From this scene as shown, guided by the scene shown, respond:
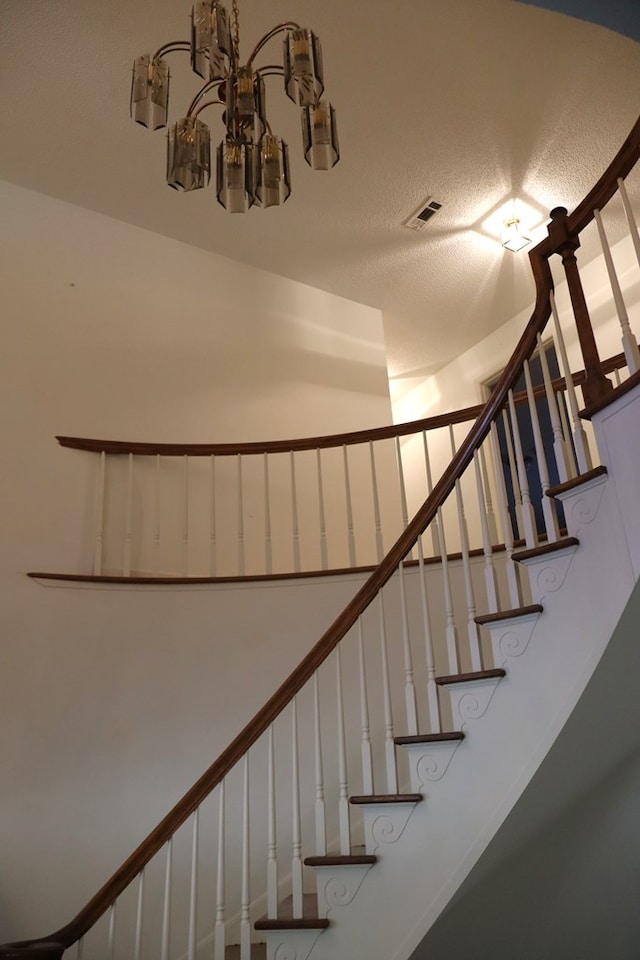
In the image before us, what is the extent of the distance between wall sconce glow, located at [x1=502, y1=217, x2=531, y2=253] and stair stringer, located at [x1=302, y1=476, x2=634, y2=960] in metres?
3.67

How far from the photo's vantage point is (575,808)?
2650mm

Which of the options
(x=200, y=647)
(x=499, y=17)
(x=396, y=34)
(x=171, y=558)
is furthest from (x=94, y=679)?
(x=499, y=17)

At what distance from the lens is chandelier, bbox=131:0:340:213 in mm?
2471

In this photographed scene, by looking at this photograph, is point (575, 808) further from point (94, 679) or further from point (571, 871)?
point (94, 679)

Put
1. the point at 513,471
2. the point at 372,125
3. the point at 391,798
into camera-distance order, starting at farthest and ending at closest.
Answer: the point at 372,125, the point at 513,471, the point at 391,798

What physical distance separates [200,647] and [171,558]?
846 mm

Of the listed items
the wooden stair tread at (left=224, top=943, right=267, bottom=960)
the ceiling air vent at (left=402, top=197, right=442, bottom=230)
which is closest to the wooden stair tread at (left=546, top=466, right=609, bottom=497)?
the wooden stair tread at (left=224, top=943, right=267, bottom=960)

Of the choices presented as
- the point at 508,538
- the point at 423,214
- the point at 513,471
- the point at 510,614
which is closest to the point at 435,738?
the point at 510,614

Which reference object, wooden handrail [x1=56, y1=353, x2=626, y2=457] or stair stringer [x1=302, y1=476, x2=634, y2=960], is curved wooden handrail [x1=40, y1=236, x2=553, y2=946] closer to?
stair stringer [x1=302, y1=476, x2=634, y2=960]

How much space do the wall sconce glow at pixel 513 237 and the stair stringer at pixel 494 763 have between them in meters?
3.67

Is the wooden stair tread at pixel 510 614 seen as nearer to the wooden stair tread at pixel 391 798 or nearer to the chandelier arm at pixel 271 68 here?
the wooden stair tread at pixel 391 798

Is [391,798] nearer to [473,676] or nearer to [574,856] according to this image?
[473,676]

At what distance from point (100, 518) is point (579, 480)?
2.89 meters

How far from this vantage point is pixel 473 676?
2.46m
